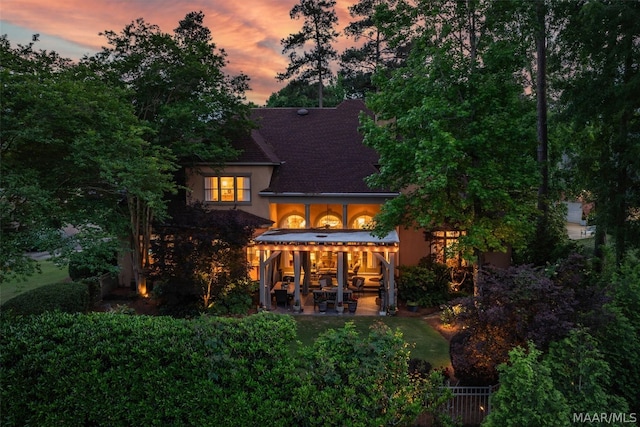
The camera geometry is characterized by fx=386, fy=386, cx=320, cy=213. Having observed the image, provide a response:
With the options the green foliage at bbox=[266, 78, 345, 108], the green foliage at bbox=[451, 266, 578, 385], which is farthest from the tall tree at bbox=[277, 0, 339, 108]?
the green foliage at bbox=[451, 266, 578, 385]

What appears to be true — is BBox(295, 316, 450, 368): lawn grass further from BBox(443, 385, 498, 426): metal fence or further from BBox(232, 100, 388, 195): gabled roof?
BBox(232, 100, 388, 195): gabled roof

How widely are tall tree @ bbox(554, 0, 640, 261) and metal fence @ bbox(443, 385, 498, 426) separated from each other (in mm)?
11301

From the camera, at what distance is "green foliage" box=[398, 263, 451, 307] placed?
18.9 m

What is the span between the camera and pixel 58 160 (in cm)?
1395

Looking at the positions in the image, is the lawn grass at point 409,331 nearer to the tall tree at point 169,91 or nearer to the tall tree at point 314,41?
the tall tree at point 169,91

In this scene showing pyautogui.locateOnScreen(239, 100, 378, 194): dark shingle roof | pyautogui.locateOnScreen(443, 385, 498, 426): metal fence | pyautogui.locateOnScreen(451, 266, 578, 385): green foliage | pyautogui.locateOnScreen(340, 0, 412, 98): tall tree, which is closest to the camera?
pyautogui.locateOnScreen(451, 266, 578, 385): green foliage

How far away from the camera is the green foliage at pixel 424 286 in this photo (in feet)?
62.0

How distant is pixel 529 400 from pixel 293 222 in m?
19.3

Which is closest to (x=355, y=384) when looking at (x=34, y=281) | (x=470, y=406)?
(x=470, y=406)

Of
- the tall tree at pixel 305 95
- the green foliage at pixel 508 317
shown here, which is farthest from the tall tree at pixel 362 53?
the green foliage at pixel 508 317

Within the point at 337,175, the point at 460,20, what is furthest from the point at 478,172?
the point at 337,175

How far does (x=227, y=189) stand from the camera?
74.0 feet

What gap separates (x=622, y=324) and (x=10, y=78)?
58.5ft
